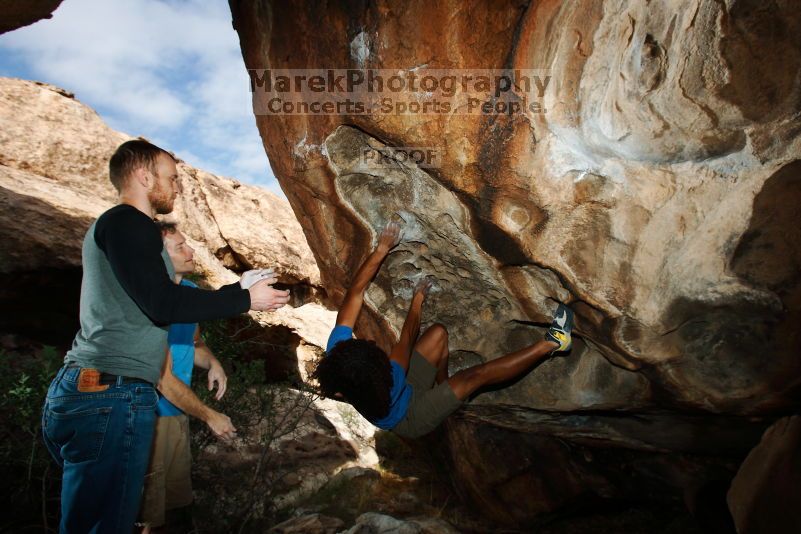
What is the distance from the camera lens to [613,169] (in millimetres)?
2588

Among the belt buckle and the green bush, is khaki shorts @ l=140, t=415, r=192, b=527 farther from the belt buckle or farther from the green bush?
the green bush

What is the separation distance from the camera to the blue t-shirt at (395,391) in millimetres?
3574

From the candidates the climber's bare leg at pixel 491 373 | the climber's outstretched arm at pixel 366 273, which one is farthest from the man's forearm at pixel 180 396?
the climber's bare leg at pixel 491 373

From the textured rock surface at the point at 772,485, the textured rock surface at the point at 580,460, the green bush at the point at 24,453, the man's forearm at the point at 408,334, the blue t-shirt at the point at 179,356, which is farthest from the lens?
the textured rock surface at the point at 580,460

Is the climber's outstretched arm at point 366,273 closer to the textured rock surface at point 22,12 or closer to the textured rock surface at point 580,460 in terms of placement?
the textured rock surface at point 580,460

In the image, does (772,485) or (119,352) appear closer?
(119,352)

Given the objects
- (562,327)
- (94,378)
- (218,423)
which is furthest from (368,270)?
(94,378)

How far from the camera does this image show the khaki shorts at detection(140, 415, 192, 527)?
8.81ft

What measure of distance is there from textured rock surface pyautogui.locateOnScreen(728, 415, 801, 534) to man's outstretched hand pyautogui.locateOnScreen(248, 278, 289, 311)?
3263mm

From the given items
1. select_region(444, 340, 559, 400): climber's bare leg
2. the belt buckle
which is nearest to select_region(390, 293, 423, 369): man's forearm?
select_region(444, 340, 559, 400): climber's bare leg

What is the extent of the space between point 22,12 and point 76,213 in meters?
2.53

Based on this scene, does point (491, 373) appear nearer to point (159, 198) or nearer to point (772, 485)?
point (772, 485)

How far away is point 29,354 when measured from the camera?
545 centimetres

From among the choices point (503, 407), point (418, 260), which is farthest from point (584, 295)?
point (503, 407)
